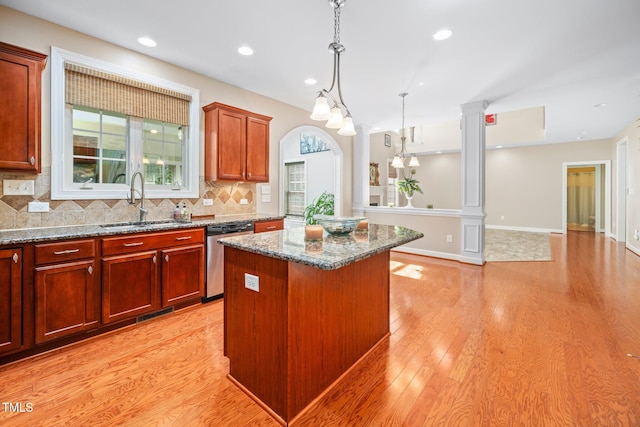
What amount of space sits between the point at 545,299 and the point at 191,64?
4813 mm

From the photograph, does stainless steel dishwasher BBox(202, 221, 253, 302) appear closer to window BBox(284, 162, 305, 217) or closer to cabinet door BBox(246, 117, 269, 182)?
cabinet door BBox(246, 117, 269, 182)

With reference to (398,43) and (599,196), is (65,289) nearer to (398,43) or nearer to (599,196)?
(398,43)

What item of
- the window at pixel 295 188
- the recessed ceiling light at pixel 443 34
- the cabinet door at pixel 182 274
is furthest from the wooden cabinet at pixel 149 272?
the window at pixel 295 188

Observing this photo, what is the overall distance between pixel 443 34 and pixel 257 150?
8.03 feet

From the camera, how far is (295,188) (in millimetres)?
7590

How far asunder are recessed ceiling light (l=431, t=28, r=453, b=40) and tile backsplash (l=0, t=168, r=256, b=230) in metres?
2.89

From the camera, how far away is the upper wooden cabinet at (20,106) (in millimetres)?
2188

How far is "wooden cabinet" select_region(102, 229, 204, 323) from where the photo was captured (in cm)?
243

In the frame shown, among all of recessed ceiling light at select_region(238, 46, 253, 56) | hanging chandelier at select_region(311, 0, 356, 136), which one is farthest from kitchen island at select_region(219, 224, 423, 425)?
recessed ceiling light at select_region(238, 46, 253, 56)

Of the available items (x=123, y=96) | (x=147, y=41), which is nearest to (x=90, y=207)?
(x=123, y=96)

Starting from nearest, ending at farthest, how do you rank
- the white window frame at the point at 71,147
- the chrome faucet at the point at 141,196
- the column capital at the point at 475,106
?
1. the white window frame at the point at 71,147
2. the chrome faucet at the point at 141,196
3. the column capital at the point at 475,106

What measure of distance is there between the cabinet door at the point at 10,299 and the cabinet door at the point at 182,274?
A: 940 millimetres

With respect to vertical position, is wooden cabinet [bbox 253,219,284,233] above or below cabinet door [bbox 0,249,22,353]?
above

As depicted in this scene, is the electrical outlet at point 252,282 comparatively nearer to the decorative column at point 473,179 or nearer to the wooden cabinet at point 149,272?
the wooden cabinet at point 149,272
